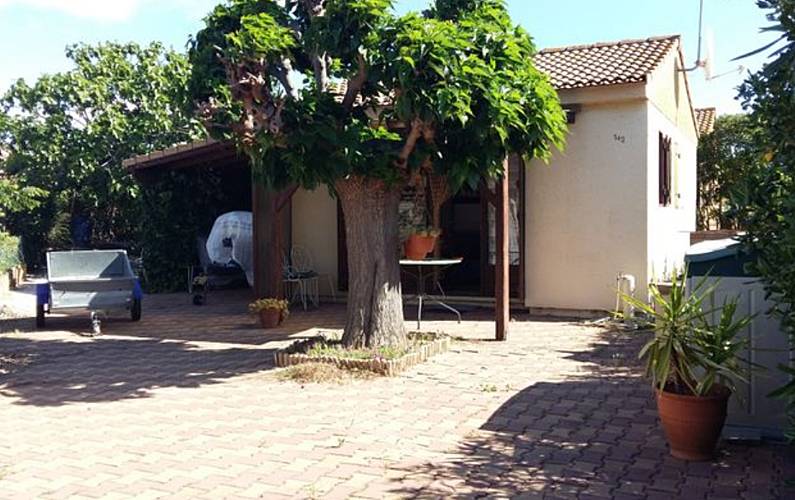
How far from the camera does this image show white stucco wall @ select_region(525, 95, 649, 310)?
413 inches

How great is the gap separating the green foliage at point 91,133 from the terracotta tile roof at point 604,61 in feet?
40.2

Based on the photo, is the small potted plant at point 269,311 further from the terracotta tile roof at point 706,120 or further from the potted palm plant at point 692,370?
the terracotta tile roof at point 706,120

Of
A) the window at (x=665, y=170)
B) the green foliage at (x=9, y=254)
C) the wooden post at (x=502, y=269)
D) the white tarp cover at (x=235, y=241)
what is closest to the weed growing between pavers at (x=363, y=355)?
the wooden post at (x=502, y=269)

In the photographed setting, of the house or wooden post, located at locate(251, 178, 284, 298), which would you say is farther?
wooden post, located at locate(251, 178, 284, 298)

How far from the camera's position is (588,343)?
8.71 m

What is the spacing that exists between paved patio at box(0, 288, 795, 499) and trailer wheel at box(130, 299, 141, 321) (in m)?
2.23

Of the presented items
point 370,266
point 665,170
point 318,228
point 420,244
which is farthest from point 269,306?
point 665,170

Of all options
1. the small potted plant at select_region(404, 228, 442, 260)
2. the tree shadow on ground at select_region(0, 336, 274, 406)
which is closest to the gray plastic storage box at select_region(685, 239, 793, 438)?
the tree shadow on ground at select_region(0, 336, 274, 406)

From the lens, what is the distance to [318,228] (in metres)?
13.6

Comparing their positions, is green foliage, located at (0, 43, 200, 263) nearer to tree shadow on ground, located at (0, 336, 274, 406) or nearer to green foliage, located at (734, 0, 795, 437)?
tree shadow on ground, located at (0, 336, 274, 406)

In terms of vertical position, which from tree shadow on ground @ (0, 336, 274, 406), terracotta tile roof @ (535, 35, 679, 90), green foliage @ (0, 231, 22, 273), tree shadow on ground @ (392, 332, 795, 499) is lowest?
tree shadow on ground @ (392, 332, 795, 499)

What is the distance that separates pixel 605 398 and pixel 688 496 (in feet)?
7.18

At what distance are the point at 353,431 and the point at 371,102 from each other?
3.84m

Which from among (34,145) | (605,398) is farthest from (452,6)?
(34,145)
